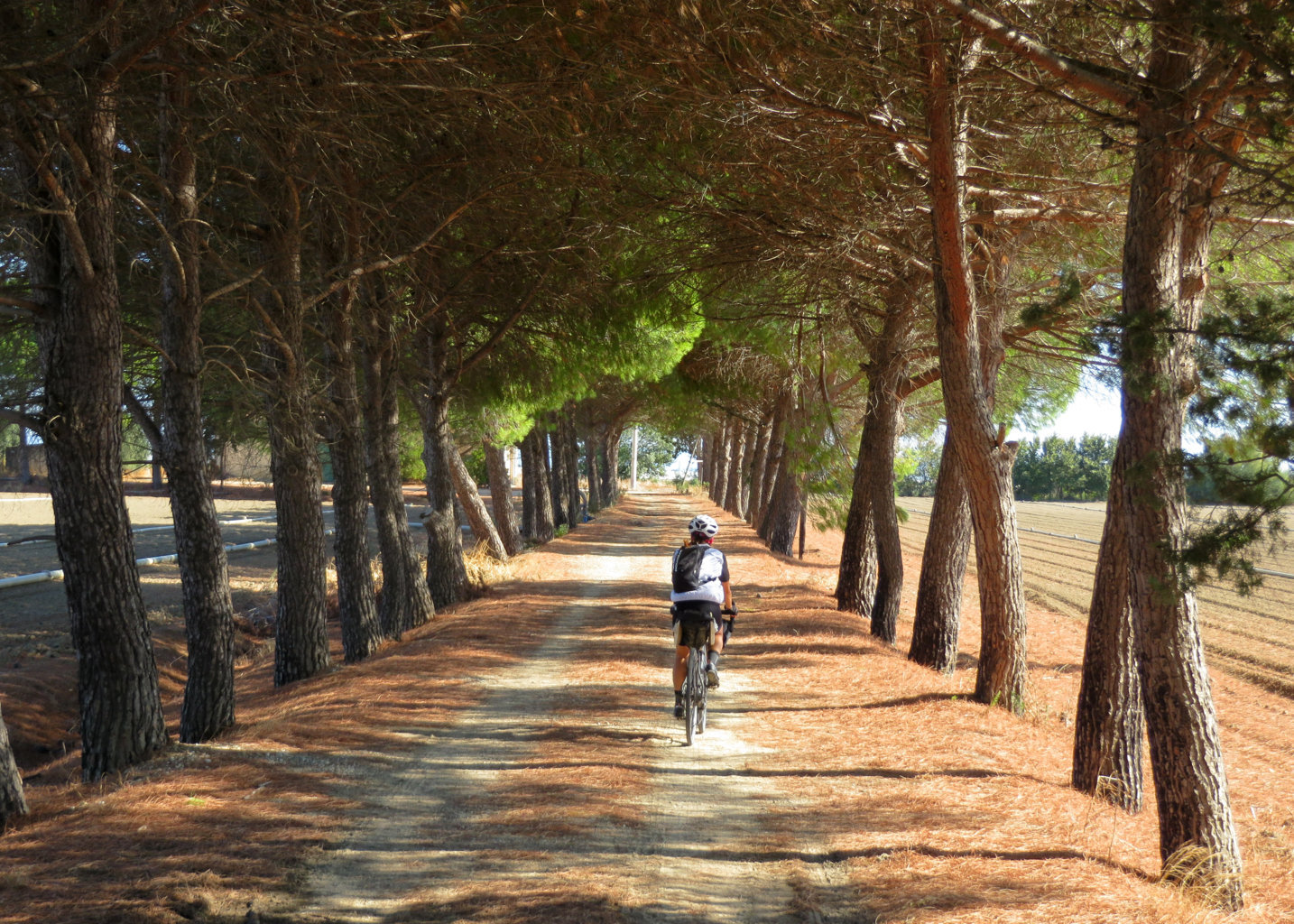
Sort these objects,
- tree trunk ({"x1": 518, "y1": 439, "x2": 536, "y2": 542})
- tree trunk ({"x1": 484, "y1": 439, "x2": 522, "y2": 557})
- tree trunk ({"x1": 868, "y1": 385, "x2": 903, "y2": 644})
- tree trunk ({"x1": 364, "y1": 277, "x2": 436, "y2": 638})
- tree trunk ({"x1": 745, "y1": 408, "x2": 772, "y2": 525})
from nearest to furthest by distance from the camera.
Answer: tree trunk ({"x1": 868, "y1": 385, "x2": 903, "y2": 644}), tree trunk ({"x1": 364, "y1": 277, "x2": 436, "y2": 638}), tree trunk ({"x1": 484, "y1": 439, "x2": 522, "y2": 557}), tree trunk ({"x1": 518, "y1": 439, "x2": 536, "y2": 542}), tree trunk ({"x1": 745, "y1": 408, "x2": 772, "y2": 525})

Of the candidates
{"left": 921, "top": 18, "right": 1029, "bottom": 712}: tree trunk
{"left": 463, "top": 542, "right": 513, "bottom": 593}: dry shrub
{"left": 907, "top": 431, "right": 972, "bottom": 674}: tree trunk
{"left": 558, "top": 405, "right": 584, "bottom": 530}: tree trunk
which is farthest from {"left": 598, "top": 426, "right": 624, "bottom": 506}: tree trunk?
{"left": 921, "top": 18, "right": 1029, "bottom": 712}: tree trunk

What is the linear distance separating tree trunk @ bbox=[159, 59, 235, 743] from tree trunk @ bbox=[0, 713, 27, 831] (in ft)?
8.06

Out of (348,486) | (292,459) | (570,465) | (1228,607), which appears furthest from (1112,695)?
(570,465)

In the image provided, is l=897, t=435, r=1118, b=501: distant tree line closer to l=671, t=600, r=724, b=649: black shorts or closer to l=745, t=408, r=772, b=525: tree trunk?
l=745, t=408, r=772, b=525: tree trunk

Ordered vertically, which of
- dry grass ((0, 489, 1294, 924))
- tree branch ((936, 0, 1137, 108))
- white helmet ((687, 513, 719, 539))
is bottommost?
dry grass ((0, 489, 1294, 924))

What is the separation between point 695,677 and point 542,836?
281cm

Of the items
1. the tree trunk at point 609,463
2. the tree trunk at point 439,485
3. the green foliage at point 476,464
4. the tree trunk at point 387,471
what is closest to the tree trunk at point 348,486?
the tree trunk at point 387,471

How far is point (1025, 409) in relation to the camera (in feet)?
73.3

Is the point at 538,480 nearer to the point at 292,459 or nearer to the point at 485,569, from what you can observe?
the point at 485,569

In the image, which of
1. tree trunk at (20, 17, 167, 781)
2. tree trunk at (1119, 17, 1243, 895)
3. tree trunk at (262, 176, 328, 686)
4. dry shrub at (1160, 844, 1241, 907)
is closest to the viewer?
dry shrub at (1160, 844, 1241, 907)

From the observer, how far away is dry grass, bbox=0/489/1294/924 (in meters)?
5.07

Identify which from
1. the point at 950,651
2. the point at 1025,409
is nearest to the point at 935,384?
the point at 1025,409

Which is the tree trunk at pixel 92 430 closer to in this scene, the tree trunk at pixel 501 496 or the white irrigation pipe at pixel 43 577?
the white irrigation pipe at pixel 43 577

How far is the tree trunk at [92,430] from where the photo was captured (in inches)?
293
